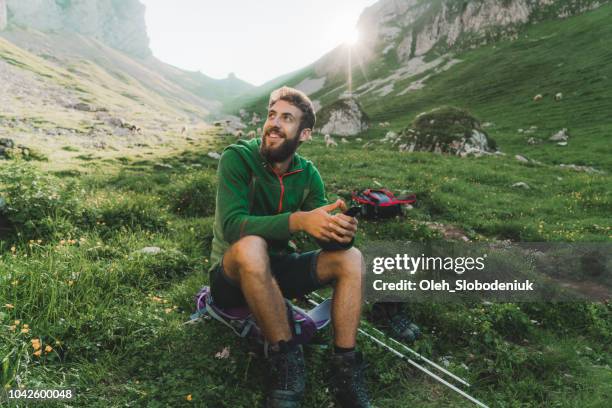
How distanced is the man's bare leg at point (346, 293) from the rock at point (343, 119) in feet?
134

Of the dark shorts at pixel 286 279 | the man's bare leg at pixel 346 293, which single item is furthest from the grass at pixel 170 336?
the man's bare leg at pixel 346 293

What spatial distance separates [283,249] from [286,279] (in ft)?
1.73

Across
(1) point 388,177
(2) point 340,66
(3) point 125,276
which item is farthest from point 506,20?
(3) point 125,276

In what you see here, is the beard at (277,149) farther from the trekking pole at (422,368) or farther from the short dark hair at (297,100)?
the trekking pole at (422,368)

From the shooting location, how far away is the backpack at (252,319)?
4.32 m

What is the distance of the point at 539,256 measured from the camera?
822cm

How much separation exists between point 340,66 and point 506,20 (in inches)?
2298

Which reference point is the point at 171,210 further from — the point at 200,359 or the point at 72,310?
the point at 200,359

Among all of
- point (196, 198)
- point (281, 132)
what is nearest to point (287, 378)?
point (281, 132)

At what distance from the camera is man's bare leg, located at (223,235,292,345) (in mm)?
3611

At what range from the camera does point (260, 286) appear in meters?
3.62

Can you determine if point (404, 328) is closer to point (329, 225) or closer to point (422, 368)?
point (422, 368)

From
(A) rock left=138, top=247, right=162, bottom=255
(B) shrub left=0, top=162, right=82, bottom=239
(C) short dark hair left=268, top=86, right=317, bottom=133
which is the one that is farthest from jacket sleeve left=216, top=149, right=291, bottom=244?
(B) shrub left=0, top=162, right=82, bottom=239

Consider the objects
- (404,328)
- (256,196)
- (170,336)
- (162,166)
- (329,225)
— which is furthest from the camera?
(162,166)
